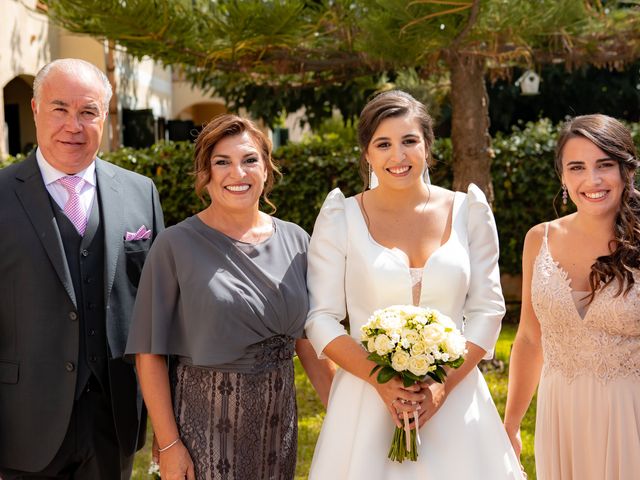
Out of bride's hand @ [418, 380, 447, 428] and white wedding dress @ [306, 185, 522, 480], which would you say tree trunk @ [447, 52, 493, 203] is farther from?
bride's hand @ [418, 380, 447, 428]

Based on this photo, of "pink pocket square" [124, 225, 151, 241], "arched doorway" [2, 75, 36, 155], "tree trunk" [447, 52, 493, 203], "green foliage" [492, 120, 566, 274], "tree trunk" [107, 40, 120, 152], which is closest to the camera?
"pink pocket square" [124, 225, 151, 241]

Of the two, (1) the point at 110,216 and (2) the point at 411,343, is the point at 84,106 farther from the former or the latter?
(2) the point at 411,343

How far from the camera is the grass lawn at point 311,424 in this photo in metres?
5.67

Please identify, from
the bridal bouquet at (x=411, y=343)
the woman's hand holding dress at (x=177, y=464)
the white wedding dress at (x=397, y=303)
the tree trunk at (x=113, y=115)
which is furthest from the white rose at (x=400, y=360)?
the tree trunk at (x=113, y=115)

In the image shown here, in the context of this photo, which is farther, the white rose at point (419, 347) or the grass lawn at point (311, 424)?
the grass lawn at point (311, 424)

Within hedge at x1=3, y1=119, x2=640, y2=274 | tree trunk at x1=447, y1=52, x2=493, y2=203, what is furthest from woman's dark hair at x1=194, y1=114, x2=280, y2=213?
hedge at x1=3, y1=119, x2=640, y2=274

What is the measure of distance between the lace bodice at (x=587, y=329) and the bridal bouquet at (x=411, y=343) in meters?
0.68

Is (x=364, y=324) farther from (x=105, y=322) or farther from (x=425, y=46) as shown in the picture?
(x=425, y=46)

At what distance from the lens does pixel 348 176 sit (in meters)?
9.84

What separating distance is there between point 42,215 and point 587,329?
2.15 m

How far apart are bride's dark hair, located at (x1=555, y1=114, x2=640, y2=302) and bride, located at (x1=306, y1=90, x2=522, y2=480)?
0.45 meters

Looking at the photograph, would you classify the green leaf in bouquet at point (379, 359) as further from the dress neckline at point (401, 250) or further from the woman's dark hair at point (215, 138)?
the woman's dark hair at point (215, 138)

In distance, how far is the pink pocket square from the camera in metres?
3.48

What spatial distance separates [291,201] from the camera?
10.1m
